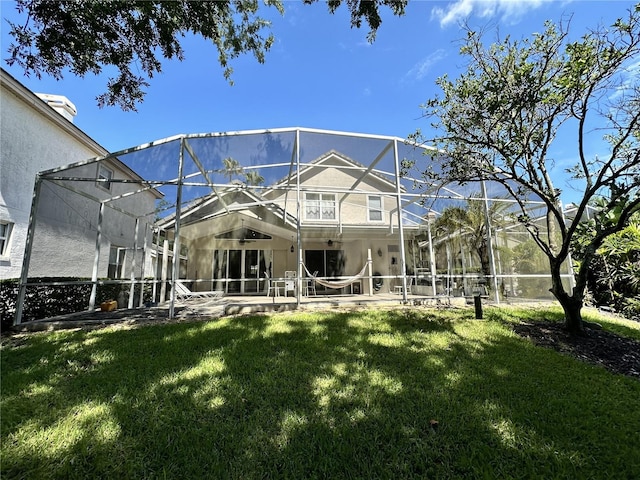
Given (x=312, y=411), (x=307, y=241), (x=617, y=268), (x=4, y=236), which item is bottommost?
(x=312, y=411)

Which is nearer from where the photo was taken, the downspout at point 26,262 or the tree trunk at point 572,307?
the tree trunk at point 572,307

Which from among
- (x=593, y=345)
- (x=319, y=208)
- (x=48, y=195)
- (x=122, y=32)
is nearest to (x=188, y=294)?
(x=48, y=195)

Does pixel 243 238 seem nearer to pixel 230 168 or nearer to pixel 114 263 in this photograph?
pixel 114 263

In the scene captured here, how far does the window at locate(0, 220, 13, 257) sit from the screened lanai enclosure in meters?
1.46

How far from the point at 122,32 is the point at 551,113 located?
27.2ft

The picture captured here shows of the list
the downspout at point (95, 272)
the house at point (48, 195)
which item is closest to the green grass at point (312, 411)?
the downspout at point (95, 272)

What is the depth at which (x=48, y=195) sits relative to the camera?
264 inches

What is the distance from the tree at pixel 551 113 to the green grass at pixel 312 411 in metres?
2.72

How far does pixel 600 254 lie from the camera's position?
823 cm

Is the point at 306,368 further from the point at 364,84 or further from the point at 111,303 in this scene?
the point at 364,84

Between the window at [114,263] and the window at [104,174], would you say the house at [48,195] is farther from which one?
the window at [114,263]

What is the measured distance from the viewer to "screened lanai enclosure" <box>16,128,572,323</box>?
7.17 metres

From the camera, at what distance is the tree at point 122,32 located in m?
5.04

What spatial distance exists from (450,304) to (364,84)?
7.56 metres
